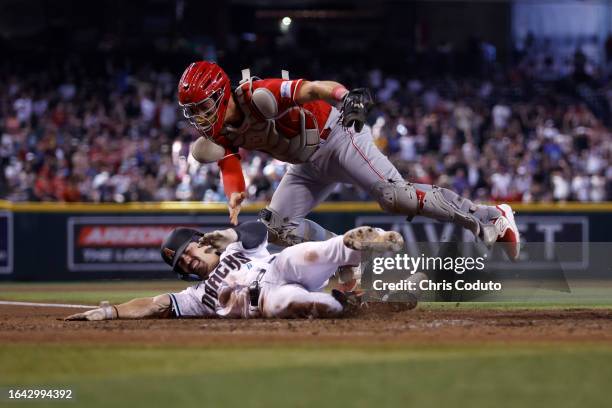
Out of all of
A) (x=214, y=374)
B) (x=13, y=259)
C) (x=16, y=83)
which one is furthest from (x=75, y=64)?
(x=214, y=374)

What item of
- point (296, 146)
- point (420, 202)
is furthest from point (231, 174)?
point (420, 202)

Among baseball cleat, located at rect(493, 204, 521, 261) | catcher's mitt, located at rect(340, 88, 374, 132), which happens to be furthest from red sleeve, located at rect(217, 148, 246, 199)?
baseball cleat, located at rect(493, 204, 521, 261)

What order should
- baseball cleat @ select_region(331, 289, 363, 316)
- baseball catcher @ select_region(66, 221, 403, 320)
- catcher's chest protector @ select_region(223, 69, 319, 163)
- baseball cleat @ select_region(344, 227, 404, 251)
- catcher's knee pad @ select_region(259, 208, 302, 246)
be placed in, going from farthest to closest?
1. catcher's knee pad @ select_region(259, 208, 302, 246)
2. catcher's chest protector @ select_region(223, 69, 319, 163)
3. baseball cleat @ select_region(331, 289, 363, 316)
4. baseball catcher @ select_region(66, 221, 403, 320)
5. baseball cleat @ select_region(344, 227, 404, 251)

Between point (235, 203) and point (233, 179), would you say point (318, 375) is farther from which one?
point (233, 179)

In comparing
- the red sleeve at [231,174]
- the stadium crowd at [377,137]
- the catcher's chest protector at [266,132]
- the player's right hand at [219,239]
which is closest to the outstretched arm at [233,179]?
the red sleeve at [231,174]

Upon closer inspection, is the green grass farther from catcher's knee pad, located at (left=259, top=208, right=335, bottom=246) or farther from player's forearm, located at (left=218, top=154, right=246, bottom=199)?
→ catcher's knee pad, located at (left=259, top=208, right=335, bottom=246)

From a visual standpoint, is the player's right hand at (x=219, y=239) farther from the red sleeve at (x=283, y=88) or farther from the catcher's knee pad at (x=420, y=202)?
the catcher's knee pad at (x=420, y=202)
